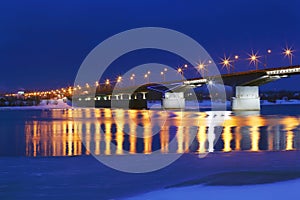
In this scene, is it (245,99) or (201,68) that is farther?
(201,68)

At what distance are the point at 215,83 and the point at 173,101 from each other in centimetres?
1424

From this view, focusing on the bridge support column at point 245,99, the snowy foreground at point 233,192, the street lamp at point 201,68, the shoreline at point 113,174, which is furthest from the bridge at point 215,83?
the snowy foreground at point 233,192

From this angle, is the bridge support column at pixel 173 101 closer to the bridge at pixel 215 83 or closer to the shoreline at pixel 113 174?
the bridge at pixel 215 83

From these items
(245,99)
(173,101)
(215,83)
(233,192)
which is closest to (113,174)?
(233,192)

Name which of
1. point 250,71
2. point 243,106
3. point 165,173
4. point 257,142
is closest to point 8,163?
point 165,173

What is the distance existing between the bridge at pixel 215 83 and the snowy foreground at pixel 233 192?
74.7 m

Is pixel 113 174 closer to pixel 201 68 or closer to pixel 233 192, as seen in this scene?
pixel 233 192

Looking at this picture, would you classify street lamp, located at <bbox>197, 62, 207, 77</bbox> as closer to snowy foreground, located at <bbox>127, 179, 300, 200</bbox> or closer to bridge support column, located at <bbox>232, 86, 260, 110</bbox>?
bridge support column, located at <bbox>232, 86, 260, 110</bbox>

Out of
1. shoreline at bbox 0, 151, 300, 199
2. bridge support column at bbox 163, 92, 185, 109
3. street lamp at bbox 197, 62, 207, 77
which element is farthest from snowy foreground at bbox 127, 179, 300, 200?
bridge support column at bbox 163, 92, 185, 109

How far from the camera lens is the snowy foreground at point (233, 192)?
816 centimetres

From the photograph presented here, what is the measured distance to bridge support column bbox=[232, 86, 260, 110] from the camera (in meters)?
94.3

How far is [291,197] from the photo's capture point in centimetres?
798

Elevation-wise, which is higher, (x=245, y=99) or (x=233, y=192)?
(x=245, y=99)

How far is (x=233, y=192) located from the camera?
855 cm
